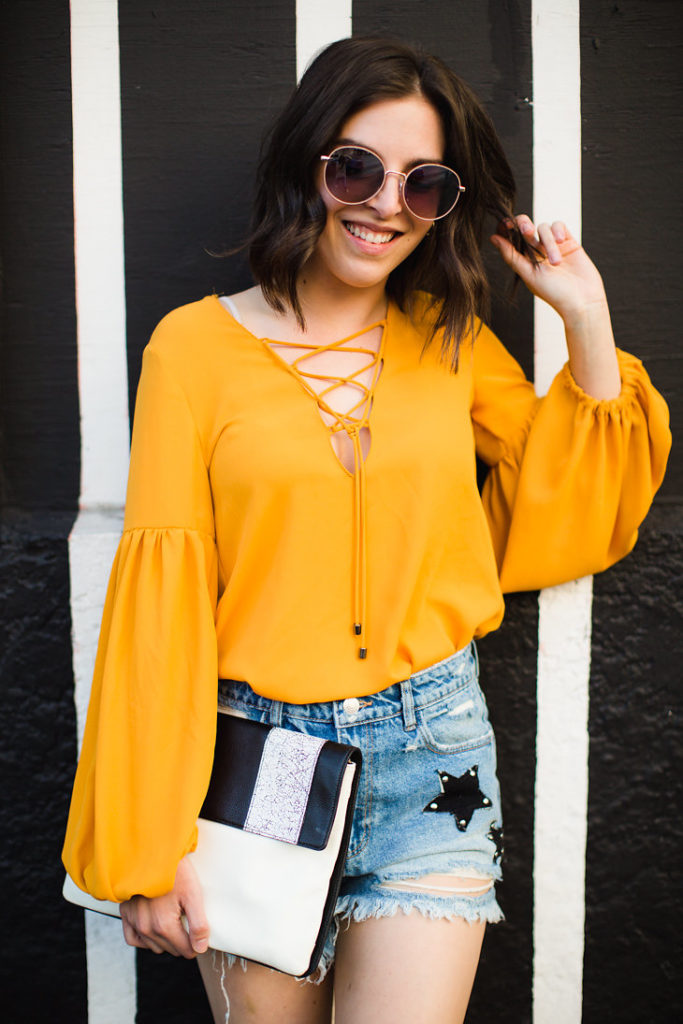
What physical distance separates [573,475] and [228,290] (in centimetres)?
108

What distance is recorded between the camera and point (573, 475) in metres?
1.96

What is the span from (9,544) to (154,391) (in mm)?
832

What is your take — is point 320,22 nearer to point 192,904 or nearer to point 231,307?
point 231,307

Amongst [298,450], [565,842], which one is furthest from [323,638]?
[565,842]

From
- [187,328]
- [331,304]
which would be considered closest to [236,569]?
[187,328]

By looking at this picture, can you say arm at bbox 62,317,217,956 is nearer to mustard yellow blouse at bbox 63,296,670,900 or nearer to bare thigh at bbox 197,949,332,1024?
mustard yellow blouse at bbox 63,296,670,900

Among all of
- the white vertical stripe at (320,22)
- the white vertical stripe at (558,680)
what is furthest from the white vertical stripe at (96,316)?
the white vertical stripe at (558,680)

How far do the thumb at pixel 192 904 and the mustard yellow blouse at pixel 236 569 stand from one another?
39mm

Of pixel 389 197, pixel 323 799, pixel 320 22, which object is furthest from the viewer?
pixel 320 22

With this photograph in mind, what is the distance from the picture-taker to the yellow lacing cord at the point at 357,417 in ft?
5.55

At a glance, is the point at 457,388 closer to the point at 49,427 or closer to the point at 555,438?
the point at 555,438

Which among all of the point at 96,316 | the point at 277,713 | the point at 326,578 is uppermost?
the point at 96,316

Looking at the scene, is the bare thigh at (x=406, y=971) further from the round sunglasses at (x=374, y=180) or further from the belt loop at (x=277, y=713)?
the round sunglasses at (x=374, y=180)

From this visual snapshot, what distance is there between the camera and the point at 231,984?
175 centimetres
